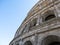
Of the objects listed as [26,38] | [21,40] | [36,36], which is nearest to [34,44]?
[36,36]

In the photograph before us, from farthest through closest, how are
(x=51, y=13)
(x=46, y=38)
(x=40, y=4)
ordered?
(x=40, y=4)
(x=51, y=13)
(x=46, y=38)

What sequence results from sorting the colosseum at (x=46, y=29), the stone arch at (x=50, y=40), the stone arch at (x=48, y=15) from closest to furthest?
the colosseum at (x=46, y=29)
the stone arch at (x=50, y=40)
the stone arch at (x=48, y=15)

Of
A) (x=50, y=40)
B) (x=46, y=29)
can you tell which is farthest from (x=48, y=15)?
(x=50, y=40)

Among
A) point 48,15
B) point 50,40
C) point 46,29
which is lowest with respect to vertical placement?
point 50,40

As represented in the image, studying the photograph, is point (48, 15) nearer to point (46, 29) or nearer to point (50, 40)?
point (46, 29)

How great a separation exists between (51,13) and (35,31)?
3091mm

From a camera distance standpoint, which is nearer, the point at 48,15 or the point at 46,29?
the point at 46,29

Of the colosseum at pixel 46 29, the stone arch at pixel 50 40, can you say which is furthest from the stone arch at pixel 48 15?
the stone arch at pixel 50 40

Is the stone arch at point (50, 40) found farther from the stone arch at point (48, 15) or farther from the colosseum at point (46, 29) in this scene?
the stone arch at point (48, 15)

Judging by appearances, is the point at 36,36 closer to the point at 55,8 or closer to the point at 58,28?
the point at 58,28

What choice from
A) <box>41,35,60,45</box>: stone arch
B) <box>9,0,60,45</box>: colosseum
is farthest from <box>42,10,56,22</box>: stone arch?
<box>41,35,60,45</box>: stone arch

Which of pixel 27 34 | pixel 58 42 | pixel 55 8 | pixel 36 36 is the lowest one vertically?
pixel 58 42

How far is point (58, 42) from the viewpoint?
31.1 ft

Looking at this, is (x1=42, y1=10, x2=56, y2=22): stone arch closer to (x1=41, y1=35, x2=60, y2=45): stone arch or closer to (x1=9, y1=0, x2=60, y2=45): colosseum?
(x1=9, y1=0, x2=60, y2=45): colosseum
